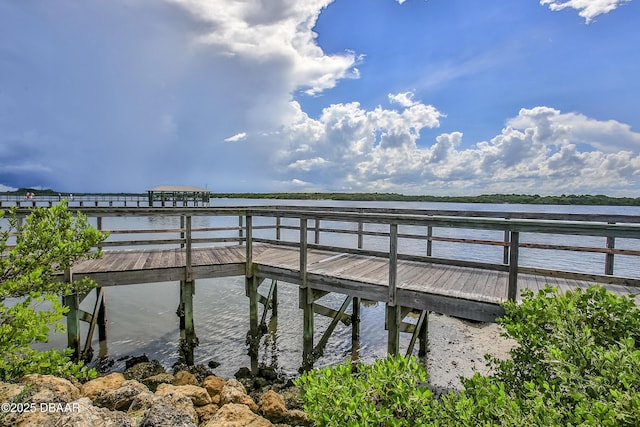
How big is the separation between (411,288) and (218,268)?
160 inches

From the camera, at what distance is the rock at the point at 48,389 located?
317cm

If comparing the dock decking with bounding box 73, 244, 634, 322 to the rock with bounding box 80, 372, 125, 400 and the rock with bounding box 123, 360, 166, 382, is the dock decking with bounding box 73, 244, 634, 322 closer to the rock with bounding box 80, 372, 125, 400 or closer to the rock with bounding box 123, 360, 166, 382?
the rock with bounding box 123, 360, 166, 382

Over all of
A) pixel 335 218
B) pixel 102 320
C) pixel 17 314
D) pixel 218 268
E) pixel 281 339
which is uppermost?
pixel 335 218

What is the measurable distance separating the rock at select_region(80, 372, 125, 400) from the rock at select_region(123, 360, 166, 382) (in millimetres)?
1557

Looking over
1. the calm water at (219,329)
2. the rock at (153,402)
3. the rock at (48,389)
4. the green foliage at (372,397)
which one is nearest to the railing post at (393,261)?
the green foliage at (372,397)

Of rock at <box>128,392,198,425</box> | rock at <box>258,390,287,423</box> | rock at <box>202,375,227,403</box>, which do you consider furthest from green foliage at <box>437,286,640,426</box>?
rock at <box>202,375,227,403</box>

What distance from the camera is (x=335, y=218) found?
6117 millimetres

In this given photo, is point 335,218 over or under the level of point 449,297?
over

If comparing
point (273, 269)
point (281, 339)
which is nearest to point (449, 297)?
point (273, 269)

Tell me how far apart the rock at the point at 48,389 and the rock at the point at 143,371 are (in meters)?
2.81

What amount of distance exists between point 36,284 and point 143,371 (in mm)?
3777

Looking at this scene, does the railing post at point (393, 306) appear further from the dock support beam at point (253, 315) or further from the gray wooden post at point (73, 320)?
the gray wooden post at point (73, 320)

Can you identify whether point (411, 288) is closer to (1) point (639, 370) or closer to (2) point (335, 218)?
(2) point (335, 218)

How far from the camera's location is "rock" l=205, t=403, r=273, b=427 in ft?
11.7
